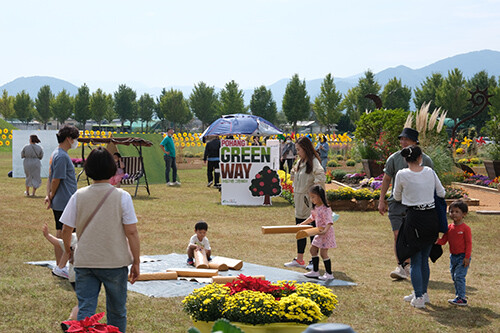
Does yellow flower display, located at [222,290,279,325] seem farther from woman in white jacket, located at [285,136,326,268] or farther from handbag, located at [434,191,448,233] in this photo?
woman in white jacket, located at [285,136,326,268]

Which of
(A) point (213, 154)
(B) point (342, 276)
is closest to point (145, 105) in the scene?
(A) point (213, 154)

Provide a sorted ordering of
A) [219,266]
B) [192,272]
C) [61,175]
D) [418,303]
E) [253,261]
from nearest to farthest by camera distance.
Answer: [418,303], [61,175], [192,272], [219,266], [253,261]

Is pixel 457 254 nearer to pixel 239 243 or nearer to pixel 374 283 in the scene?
pixel 374 283

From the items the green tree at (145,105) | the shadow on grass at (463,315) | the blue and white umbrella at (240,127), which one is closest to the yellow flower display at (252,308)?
the shadow on grass at (463,315)

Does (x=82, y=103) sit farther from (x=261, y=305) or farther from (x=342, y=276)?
(x=261, y=305)

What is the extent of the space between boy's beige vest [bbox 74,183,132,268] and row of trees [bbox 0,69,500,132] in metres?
69.5

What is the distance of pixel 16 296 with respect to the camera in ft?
22.7

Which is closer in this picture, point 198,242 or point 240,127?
point 198,242

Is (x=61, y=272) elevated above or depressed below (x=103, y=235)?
below

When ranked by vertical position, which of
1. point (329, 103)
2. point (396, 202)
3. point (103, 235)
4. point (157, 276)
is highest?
point (329, 103)

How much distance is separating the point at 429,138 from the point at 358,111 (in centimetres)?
6078

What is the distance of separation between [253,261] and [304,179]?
138cm

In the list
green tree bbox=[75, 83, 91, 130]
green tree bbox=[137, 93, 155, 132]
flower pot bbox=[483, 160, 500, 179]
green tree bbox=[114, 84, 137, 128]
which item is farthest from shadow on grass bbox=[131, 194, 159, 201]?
green tree bbox=[137, 93, 155, 132]

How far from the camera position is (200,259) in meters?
8.50
